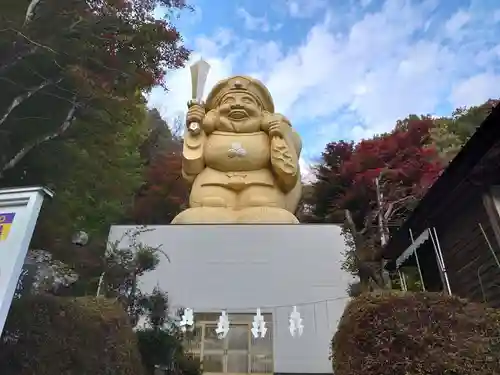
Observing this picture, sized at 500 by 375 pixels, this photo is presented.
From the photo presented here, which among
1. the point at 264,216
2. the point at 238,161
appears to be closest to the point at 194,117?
the point at 238,161

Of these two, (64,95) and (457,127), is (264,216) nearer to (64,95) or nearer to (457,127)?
(64,95)

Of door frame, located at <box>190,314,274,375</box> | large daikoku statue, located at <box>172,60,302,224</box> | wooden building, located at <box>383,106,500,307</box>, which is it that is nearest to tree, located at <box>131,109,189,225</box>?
large daikoku statue, located at <box>172,60,302,224</box>

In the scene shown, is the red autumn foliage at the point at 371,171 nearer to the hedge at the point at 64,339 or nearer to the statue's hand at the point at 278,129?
the statue's hand at the point at 278,129

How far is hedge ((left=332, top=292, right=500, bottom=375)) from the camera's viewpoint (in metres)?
3.58

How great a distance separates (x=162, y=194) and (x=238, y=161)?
6.01 metres

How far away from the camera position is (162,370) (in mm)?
5508

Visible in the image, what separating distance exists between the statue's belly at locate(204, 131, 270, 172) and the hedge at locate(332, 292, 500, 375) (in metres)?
5.40

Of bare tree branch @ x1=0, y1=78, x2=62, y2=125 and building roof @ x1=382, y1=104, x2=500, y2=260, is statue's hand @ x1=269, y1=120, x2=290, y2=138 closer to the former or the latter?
building roof @ x1=382, y1=104, x2=500, y2=260

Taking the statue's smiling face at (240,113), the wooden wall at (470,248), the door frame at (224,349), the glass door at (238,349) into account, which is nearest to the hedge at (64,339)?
the door frame at (224,349)

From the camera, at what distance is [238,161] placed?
359 inches

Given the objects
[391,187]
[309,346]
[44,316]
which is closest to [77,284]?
[44,316]

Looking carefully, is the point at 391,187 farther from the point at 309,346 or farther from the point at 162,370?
the point at 162,370

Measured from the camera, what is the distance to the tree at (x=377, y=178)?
1252 cm

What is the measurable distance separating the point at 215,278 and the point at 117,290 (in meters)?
1.79
